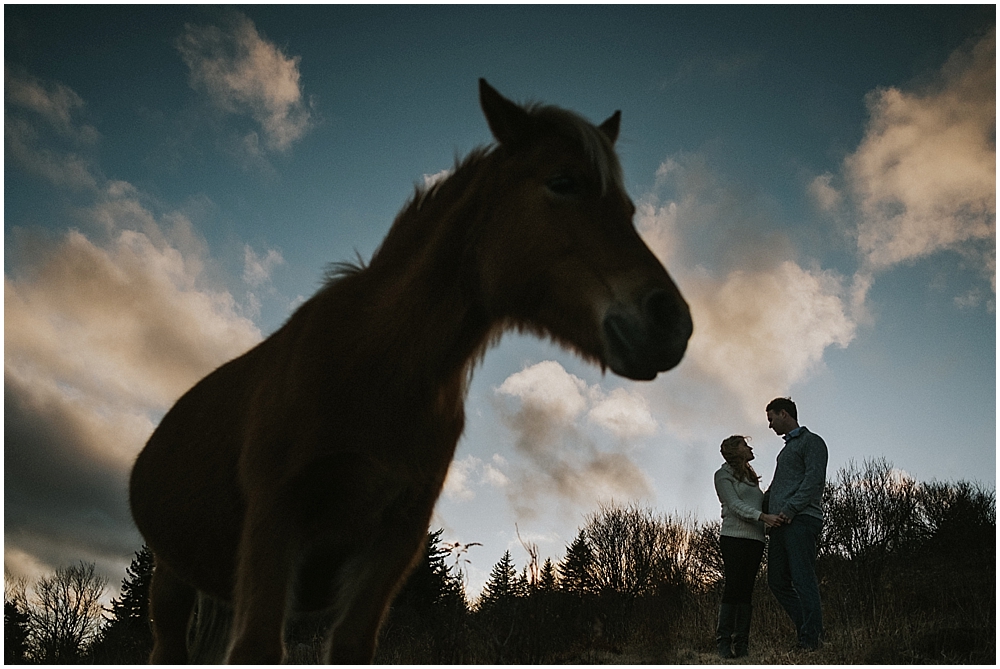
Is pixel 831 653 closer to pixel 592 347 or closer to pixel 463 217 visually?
pixel 592 347

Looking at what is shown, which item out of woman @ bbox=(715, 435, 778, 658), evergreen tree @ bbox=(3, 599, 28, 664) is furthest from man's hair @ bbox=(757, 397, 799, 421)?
evergreen tree @ bbox=(3, 599, 28, 664)

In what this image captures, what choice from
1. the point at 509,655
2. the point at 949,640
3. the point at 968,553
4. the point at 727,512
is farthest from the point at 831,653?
the point at 968,553

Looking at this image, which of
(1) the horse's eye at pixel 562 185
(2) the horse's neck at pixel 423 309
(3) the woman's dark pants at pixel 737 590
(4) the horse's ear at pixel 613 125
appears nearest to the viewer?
(2) the horse's neck at pixel 423 309

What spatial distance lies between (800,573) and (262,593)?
553cm

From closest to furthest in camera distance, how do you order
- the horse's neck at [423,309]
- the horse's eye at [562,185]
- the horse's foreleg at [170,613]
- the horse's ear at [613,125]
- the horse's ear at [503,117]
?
the horse's neck at [423,309]
the horse's eye at [562,185]
the horse's ear at [503,117]
the horse's ear at [613,125]
the horse's foreleg at [170,613]

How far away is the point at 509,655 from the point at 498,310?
490cm

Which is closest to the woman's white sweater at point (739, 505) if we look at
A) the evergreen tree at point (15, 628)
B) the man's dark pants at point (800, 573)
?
the man's dark pants at point (800, 573)

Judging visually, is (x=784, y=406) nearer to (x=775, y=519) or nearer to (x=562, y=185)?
(x=775, y=519)

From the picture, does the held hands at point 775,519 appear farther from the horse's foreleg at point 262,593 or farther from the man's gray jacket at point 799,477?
the horse's foreleg at point 262,593

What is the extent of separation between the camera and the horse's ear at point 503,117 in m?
2.64

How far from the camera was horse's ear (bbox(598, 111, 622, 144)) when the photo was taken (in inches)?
134

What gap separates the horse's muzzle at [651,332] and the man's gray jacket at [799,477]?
4.69 meters

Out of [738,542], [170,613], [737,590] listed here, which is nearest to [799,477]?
[738,542]

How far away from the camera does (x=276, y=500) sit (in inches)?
84.8
